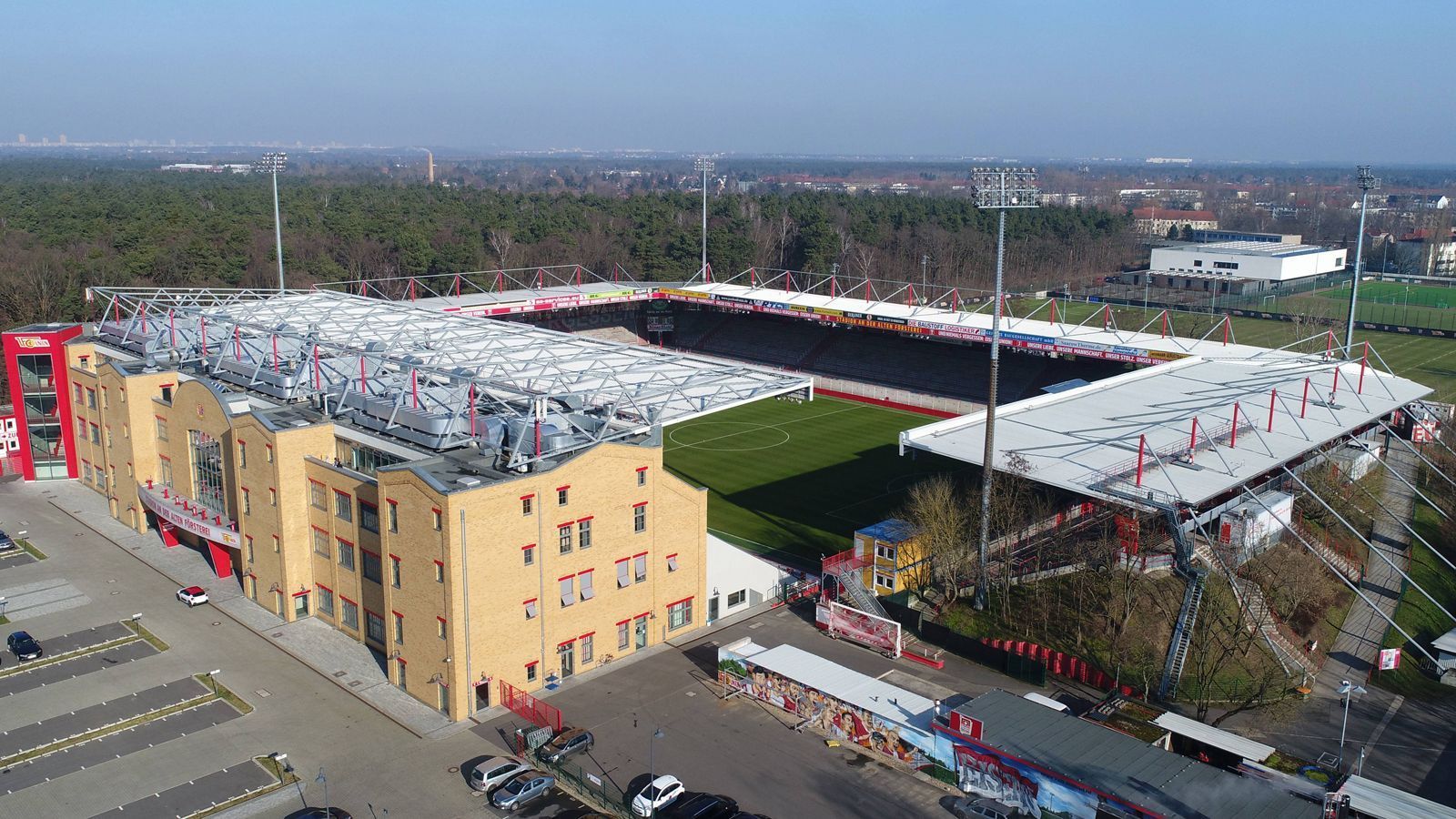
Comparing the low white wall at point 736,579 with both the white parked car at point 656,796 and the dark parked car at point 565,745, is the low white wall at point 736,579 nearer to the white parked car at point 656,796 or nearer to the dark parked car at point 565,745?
the dark parked car at point 565,745

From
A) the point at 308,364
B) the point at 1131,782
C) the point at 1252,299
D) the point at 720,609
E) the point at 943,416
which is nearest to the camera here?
the point at 1131,782

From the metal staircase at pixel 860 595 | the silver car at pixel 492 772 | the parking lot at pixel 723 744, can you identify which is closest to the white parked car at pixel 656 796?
the parking lot at pixel 723 744

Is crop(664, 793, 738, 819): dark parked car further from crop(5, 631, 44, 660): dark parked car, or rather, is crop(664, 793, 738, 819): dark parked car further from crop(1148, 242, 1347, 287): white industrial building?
crop(1148, 242, 1347, 287): white industrial building

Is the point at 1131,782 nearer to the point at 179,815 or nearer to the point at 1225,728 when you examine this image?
the point at 1225,728

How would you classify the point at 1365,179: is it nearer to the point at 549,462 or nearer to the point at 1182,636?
the point at 1182,636

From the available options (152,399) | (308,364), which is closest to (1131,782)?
(308,364)
